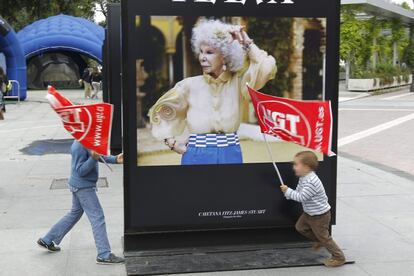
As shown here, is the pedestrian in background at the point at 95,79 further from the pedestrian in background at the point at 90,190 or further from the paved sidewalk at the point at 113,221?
the pedestrian in background at the point at 90,190

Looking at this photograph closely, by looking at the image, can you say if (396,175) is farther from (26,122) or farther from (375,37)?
(375,37)

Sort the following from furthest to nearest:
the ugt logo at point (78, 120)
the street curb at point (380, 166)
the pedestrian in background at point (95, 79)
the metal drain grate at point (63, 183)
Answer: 1. the pedestrian in background at point (95, 79)
2. the street curb at point (380, 166)
3. the metal drain grate at point (63, 183)
4. the ugt logo at point (78, 120)

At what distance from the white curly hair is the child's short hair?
94 cm

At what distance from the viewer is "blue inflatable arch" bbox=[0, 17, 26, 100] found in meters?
26.0

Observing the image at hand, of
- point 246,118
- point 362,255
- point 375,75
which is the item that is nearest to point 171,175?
point 246,118

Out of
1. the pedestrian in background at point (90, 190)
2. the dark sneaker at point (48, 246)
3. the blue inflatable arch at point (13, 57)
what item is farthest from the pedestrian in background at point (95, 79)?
the pedestrian in background at point (90, 190)

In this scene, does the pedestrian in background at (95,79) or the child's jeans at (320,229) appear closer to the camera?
the child's jeans at (320,229)

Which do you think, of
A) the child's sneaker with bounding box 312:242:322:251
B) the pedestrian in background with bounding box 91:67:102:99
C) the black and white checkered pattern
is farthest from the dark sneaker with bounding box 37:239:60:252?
the pedestrian in background with bounding box 91:67:102:99

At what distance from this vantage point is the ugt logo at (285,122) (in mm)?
5012

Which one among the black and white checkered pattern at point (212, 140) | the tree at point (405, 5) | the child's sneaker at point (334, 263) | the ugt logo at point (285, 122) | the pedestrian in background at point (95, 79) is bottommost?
the child's sneaker at point (334, 263)

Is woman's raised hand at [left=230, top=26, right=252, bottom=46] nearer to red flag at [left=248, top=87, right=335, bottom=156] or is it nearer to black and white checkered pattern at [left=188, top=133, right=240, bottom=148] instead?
red flag at [left=248, top=87, right=335, bottom=156]

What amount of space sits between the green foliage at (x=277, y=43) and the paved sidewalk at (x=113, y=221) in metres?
1.65

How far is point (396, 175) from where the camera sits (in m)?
9.55

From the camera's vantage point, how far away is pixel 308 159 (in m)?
4.98
